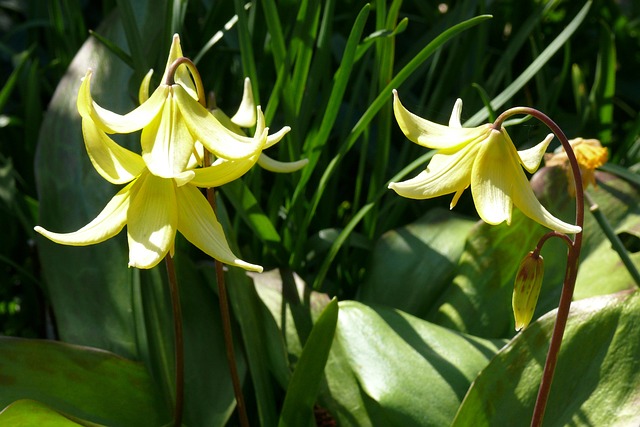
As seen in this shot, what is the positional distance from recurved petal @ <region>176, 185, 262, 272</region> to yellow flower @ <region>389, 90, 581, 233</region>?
204 mm

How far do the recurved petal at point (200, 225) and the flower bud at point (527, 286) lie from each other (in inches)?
13.1

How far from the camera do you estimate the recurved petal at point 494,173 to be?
882mm

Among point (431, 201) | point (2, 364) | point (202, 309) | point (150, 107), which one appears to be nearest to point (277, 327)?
point (202, 309)

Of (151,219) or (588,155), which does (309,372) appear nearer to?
(151,219)

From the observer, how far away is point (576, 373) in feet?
3.76

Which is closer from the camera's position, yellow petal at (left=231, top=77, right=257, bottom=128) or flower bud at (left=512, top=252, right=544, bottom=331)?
flower bud at (left=512, top=252, right=544, bottom=331)

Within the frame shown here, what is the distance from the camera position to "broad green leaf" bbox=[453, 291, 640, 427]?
1.10 m

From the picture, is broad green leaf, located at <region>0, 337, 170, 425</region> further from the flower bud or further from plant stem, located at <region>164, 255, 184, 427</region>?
the flower bud

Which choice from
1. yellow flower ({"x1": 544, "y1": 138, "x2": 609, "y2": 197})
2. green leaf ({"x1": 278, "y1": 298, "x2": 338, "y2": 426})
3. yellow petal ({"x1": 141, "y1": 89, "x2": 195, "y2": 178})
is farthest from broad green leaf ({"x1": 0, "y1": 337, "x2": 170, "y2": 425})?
yellow flower ({"x1": 544, "y1": 138, "x2": 609, "y2": 197})

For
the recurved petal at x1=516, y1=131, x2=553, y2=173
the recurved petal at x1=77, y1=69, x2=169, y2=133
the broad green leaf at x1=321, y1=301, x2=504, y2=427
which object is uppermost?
the recurved petal at x1=77, y1=69, x2=169, y2=133

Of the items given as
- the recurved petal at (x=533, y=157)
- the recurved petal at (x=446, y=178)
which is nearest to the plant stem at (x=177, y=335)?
the recurved petal at (x=446, y=178)

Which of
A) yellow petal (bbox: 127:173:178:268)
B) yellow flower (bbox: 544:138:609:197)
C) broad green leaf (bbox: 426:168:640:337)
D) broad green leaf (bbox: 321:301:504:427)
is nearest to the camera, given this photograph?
yellow petal (bbox: 127:173:178:268)

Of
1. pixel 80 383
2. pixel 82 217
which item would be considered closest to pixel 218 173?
pixel 80 383

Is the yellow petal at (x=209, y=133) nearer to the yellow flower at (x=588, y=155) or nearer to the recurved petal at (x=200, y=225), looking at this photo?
the recurved petal at (x=200, y=225)
